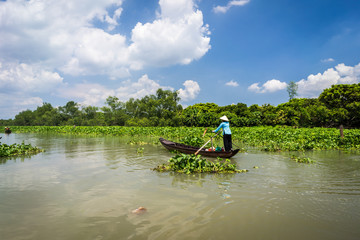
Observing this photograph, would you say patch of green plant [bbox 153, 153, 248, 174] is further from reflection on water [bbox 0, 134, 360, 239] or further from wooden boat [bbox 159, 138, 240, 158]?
wooden boat [bbox 159, 138, 240, 158]

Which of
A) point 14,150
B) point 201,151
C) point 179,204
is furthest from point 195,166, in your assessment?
point 14,150

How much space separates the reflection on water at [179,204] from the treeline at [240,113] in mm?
26889

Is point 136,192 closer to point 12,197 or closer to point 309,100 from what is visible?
point 12,197

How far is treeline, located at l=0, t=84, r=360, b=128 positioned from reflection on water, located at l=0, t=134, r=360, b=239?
26889 mm

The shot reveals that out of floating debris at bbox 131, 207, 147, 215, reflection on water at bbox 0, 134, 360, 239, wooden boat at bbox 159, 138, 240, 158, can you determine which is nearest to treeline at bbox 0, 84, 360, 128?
wooden boat at bbox 159, 138, 240, 158

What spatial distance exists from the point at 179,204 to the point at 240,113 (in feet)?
112

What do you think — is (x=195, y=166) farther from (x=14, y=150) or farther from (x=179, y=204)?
(x=14, y=150)

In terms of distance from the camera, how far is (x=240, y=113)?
3678cm

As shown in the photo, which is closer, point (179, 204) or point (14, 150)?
point (179, 204)

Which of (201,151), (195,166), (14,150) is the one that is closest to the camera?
(195,166)

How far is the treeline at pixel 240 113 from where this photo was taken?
94.1 feet

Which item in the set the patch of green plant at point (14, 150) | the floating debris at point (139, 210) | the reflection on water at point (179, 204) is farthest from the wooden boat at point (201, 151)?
the patch of green plant at point (14, 150)

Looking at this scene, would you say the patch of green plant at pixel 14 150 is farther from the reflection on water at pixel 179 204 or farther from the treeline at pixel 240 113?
the treeline at pixel 240 113

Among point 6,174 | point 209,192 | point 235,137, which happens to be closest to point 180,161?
point 209,192
